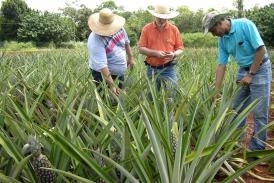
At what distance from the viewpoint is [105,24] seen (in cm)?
442

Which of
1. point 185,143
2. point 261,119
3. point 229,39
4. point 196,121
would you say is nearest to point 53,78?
point 196,121

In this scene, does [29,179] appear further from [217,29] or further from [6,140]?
[217,29]

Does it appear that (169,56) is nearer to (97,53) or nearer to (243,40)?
(97,53)

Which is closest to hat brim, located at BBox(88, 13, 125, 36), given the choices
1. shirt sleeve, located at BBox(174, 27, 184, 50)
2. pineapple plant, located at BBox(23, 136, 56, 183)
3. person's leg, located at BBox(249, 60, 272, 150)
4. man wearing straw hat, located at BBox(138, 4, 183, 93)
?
man wearing straw hat, located at BBox(138, 4, 183, 93)

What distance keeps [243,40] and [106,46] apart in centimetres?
137

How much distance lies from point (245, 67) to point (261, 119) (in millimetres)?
460

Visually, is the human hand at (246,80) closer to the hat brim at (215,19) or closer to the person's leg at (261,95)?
the person's leg at (261,95)

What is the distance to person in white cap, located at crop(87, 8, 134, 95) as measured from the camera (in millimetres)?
4285

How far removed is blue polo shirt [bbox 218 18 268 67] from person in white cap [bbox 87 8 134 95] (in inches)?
41.3

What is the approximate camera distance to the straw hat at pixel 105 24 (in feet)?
14.2

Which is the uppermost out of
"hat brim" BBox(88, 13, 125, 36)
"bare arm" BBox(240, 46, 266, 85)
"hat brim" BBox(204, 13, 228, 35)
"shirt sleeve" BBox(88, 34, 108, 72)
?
"hat brim" BBox(204, 13, 228, 35)

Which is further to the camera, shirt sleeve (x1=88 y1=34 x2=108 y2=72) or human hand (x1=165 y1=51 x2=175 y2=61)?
human hand (x1=165 y1=51 x2=175 y2=61)

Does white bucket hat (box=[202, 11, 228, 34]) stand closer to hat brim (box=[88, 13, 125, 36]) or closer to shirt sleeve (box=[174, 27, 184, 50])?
hat brim (box=[88, 13, 125, 36])

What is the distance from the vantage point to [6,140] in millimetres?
2123
